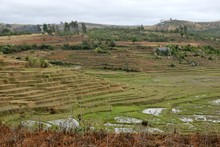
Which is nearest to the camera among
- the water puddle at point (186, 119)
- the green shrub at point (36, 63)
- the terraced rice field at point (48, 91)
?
the water puddle at point (186, 119)

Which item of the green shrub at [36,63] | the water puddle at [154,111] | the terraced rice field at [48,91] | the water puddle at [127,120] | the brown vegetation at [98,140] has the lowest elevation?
the water puddle at [154,111]

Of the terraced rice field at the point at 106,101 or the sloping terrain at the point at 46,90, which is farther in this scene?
the sloping terrain at the point at 46,90

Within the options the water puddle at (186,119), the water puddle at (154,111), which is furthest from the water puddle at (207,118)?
the water puddle at (154,111)

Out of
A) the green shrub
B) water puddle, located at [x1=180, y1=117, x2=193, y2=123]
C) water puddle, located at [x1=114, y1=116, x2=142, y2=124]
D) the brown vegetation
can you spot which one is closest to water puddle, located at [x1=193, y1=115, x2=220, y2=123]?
water puddle, located at [x1=180, y1=117, x2=193, y2=123]

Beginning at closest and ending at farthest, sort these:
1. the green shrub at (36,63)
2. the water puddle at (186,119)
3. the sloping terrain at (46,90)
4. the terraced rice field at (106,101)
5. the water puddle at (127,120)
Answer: the terraced rice field at (106,101) → the water puddle at (127,120) → the water puddle at (186,119) → the sloping terrain at (46,90) → the green shrub at (36,63)

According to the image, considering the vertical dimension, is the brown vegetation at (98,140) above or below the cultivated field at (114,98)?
above

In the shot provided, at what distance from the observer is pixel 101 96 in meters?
43.9

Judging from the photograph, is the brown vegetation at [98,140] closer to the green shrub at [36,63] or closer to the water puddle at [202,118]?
the water puddle at [202,118]

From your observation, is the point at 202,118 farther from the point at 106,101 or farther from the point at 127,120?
the point at 106,101

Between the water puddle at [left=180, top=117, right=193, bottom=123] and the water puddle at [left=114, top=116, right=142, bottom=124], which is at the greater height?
the water puddle at [left=114, top=116, right=142, bottom=124]

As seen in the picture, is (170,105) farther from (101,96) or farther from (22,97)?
(22,97)

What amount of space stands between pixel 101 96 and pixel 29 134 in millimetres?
25874

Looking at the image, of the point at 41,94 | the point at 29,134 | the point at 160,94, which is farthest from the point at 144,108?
the point at 29,134

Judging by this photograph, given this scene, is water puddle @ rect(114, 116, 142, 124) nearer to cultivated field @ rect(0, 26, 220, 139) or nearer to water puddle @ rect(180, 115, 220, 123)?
cultivated field @ rect(0, 26, 220, 139)
